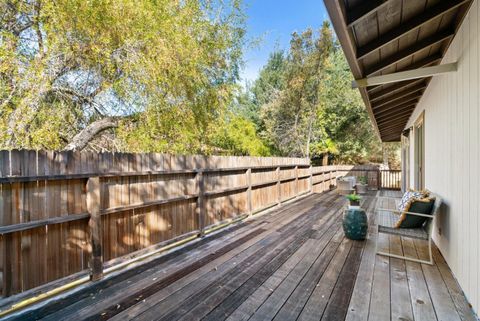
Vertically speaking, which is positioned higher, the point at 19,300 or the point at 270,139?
the point at 270,139

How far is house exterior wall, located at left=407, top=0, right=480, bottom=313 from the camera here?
2.07 m

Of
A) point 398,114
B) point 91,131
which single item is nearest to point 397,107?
point 398,114

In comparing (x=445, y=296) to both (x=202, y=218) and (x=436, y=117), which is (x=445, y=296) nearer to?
(x=436, y=117)

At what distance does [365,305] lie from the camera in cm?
213

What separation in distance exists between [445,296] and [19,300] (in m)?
3.77

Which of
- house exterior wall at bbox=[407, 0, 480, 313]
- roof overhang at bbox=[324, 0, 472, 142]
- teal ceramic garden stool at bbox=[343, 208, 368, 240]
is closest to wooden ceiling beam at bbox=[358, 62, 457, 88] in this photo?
roof overhang at bbox=[324, 0, 472, 142]

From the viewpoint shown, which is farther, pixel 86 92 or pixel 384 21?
pixel 86 92

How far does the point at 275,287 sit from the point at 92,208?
2.06m

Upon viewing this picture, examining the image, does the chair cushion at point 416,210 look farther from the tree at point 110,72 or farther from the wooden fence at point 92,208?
the tree at point 110,72

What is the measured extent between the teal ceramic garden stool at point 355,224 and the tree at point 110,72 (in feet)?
12.3

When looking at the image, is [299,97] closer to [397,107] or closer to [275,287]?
[397,107]

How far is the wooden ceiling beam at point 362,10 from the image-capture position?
2.09m

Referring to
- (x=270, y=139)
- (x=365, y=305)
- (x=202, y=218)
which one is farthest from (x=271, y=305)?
(x=270, y=139)

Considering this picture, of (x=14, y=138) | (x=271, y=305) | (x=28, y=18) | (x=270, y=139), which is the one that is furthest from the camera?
(x=270, y=139)
